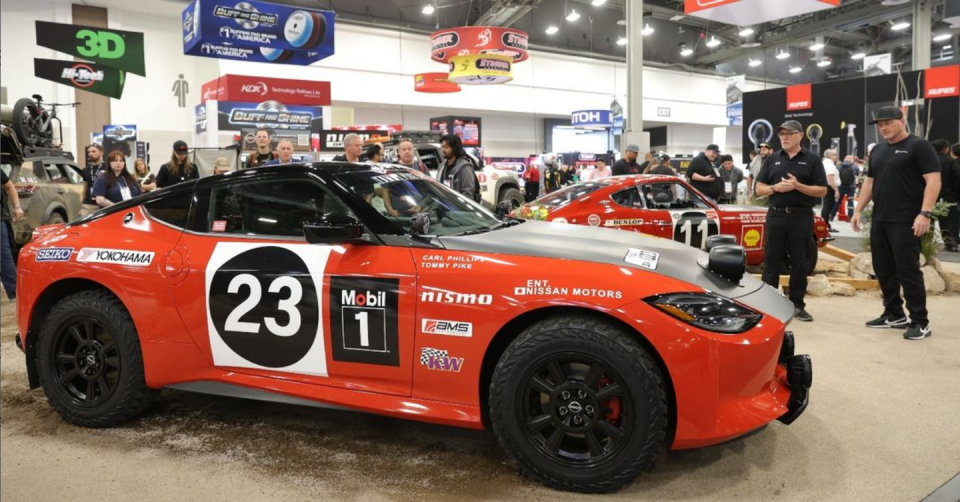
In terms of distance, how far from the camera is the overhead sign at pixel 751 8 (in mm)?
8961

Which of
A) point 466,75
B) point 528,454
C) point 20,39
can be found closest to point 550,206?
point 528,454

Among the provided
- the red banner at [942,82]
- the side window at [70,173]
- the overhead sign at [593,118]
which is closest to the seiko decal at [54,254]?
the side window at [70,173]

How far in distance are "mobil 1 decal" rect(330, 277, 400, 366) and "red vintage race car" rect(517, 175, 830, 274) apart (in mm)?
4148

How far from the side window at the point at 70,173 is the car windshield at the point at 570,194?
7504 mm

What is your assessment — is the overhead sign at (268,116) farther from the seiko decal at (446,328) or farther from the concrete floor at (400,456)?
the seiko decal at (446,328)

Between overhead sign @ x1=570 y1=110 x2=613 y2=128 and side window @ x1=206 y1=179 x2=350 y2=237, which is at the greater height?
overhead sign @ x1=570 y1=110 x2=613 y2=128

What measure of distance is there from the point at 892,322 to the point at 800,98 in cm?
1338

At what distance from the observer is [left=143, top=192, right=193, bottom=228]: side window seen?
3420mm

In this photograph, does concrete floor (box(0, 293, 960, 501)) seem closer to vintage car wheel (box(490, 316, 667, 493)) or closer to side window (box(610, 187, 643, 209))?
vintage car wheel (box(490, 316, 667, 493))

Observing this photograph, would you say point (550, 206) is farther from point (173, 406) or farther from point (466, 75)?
point (466, 75)

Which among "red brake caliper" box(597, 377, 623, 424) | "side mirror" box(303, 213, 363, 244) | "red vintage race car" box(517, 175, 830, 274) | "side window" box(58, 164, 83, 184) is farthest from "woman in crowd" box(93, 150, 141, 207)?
"red brake caliper" box(597, 377, 623, 424)

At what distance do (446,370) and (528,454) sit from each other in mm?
472

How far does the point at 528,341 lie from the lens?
8.76ft

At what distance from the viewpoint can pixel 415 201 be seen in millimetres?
3426
